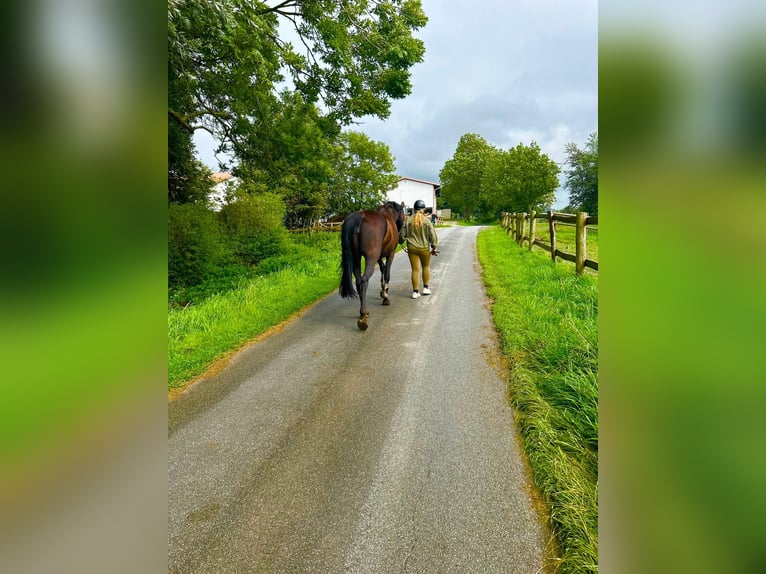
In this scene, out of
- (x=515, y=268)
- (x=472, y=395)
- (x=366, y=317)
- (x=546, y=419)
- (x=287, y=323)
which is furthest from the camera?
(x=515, y=268)

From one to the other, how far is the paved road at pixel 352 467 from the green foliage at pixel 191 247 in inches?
251

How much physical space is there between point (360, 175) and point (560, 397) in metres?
28.4

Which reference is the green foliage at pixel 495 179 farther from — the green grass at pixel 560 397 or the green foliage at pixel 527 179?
the green grass at pixel 560 397

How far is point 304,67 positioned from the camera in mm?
8469

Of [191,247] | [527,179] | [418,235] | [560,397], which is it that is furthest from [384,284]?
[527,179]

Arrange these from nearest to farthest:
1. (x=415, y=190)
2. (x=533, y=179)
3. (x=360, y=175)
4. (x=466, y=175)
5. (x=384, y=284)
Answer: (x=384, y=284), (x=360, y=175), (x=533, y=179), (x=415, y=190), (x=466, y=175)

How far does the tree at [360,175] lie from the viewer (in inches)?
1086

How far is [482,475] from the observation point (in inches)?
90.0

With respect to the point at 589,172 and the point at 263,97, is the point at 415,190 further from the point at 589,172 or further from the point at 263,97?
the point at 589,172

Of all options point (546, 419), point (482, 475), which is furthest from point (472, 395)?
point (482, 475)

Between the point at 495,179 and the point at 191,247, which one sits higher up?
the point at 495,179
